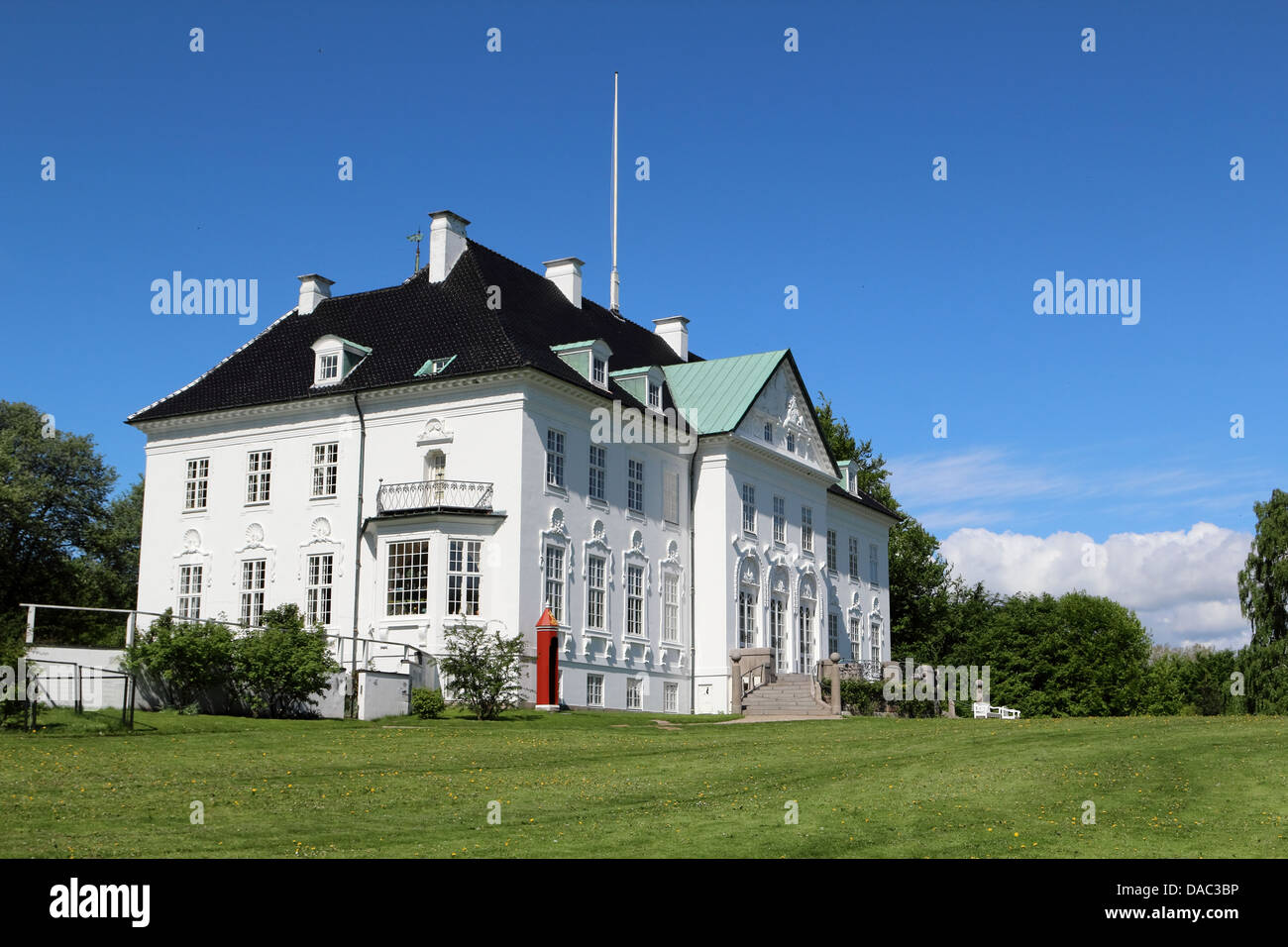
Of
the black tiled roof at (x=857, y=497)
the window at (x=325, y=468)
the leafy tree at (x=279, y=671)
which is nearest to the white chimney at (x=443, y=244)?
the window at (x=325, y=468)

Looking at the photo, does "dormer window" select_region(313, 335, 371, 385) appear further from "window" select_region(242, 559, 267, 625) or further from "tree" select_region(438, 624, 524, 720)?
"tree" select_region(438, 624, 524, 720)

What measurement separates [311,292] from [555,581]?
15.7 m

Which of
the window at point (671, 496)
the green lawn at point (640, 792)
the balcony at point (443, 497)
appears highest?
the window at point (671, 496)

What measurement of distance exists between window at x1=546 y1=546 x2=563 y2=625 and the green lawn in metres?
10.3

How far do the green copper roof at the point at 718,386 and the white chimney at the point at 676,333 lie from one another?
4.89 m

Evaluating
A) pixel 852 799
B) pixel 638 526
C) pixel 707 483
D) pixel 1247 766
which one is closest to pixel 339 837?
pixel 852 799

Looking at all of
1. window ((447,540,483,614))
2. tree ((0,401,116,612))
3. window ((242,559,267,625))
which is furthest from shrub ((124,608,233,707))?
tree ((0,401,116,612))

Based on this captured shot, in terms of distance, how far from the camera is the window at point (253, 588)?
41750 mm

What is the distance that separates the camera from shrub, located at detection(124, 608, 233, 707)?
33.2 meters

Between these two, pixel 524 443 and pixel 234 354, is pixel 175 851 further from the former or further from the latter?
pixel 234 354

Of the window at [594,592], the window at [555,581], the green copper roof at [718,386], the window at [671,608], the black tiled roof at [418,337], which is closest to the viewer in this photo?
the window at [555,581]

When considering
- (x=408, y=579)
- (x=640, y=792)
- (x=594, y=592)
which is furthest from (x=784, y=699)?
(x=640, y=792)

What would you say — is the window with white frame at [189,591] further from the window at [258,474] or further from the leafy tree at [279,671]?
the leafy tree at [279,671]
